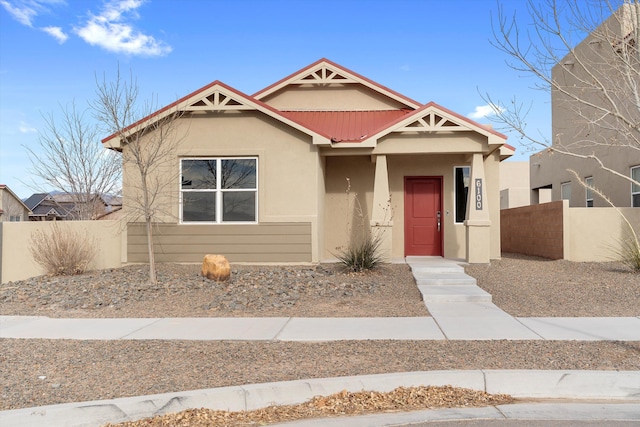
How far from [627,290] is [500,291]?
2.45 metres

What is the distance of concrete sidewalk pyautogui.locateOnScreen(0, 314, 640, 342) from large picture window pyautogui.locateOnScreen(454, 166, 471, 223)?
6817 millimetres

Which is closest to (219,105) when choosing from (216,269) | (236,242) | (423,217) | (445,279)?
(236,242)

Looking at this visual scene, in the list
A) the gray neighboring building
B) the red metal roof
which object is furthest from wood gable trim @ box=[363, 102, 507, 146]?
the gray neighboring building

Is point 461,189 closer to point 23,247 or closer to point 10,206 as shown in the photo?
point 23,247

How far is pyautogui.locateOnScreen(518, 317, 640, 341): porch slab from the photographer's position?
6910mm

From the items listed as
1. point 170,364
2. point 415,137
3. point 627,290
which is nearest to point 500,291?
point 627,290

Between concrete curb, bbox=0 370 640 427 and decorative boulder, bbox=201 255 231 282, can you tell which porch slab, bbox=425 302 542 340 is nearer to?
concrete curb, bbox=0 370 640 427

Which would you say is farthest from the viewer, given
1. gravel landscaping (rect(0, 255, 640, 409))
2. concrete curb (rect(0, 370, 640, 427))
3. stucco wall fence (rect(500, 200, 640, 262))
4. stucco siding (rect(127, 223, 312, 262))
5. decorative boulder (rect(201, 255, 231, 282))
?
stucco wall fence (rect(500, 200, 640, 262))

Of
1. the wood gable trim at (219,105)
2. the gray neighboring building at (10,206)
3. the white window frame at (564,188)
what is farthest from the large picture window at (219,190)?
the gray neighboring building at (10,206)

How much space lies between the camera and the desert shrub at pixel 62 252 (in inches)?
491

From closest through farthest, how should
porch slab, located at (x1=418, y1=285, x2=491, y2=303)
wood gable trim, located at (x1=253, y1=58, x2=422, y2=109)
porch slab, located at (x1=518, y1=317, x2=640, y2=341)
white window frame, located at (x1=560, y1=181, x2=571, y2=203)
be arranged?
porch slab, located at (x1=518, y1=317, x2=640, y2=341) → porch slab, located at (x1=418, y1=285, x2=491, y2=303) → wood gable trim, located at (x1=253, y1=58, x2=422, y2=109) → white window frame, located at (x1=560, y1=181, x2=571, y2=203)

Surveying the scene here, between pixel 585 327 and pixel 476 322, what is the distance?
1493 mm

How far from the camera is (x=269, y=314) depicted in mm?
8742

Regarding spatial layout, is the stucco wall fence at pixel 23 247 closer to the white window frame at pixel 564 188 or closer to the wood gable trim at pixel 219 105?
the wood gable trim at pixel 219 105
